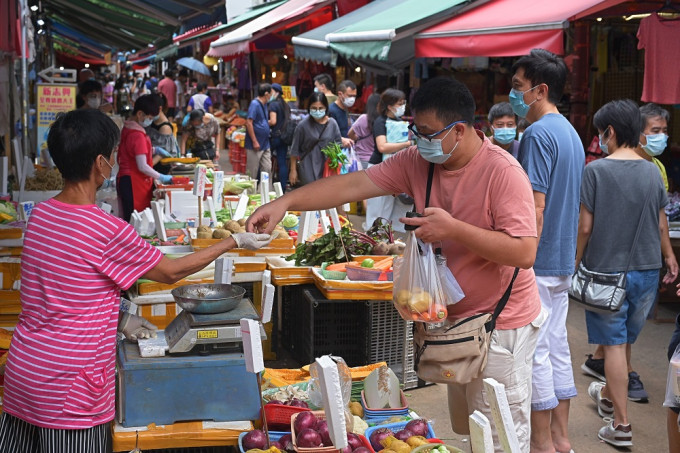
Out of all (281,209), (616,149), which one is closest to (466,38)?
(616,149)

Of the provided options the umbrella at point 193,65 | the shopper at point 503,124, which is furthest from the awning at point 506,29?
the umbrella at point 193,65

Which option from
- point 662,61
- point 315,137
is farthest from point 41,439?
point 315,137

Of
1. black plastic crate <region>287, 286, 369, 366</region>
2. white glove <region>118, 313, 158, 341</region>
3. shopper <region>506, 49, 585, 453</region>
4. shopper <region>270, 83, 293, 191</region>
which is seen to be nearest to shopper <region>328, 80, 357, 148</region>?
shopper <region>270, 83, 293, 191</region>

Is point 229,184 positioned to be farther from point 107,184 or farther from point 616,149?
point 616,149

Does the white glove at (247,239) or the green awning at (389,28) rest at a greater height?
the green awning at (389,28)

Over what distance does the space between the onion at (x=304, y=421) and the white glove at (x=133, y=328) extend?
775mm

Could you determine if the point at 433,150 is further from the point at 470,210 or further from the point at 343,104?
the point at 343,104

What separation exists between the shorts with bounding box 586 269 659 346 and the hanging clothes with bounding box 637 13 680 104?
2254mm

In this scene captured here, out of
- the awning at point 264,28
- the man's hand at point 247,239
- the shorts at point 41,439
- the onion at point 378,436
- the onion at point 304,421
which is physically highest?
the awning at point 264,28

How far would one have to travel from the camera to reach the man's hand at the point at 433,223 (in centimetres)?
297

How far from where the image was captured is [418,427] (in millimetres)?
3740

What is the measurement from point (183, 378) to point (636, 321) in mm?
3147

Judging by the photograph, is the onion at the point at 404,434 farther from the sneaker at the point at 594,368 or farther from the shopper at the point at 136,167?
the shopper at the point at 136,167

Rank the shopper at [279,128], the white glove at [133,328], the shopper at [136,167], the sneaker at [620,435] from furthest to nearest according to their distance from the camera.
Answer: the shopper at [279,128]
the shopper at [136,167]
the sneaker at [620,435]
the white glove at [133,328]
